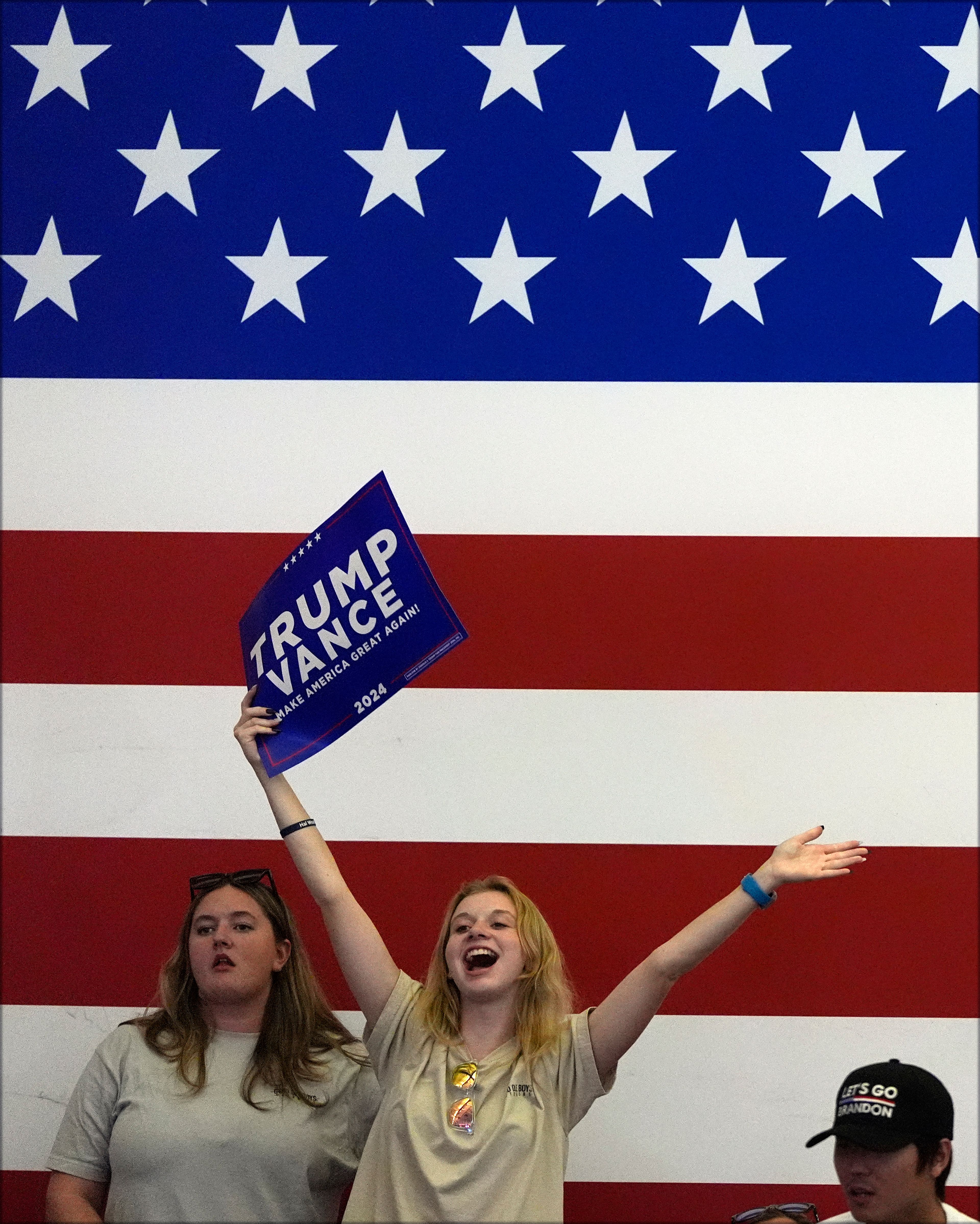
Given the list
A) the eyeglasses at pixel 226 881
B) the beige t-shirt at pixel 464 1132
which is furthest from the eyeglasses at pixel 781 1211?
the eyeglasses at pixel 226 881

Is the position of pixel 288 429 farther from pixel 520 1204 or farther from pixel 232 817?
pixel 520 1204

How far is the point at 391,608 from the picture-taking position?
1780mm

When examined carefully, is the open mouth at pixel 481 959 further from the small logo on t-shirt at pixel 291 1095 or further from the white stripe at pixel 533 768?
the white stripe at pixel 533 768

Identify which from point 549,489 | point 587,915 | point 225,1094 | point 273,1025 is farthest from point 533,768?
point 225,1094

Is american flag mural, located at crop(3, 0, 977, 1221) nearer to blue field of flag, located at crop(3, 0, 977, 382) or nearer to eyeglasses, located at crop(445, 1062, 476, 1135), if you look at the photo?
blue field of flag, located at crop(3, 0, 977, 382)

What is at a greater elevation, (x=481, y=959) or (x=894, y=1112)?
(x=481, y=959)

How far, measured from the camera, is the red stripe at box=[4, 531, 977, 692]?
7.21 feet

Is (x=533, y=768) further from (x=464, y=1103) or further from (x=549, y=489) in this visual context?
(x=464, y=1103)

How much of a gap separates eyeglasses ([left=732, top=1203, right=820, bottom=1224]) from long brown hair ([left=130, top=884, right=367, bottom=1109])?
0.58 m

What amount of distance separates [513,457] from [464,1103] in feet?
3.52

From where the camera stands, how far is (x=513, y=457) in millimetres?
2244

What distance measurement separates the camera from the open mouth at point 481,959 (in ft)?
5.73

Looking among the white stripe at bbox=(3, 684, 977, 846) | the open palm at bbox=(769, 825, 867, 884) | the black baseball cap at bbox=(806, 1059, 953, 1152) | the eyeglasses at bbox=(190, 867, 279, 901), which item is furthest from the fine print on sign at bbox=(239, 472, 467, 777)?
the black baseball cap at bbox=(806, 1059, 953, 1152)

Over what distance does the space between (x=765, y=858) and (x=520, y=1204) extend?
78 centimetres
